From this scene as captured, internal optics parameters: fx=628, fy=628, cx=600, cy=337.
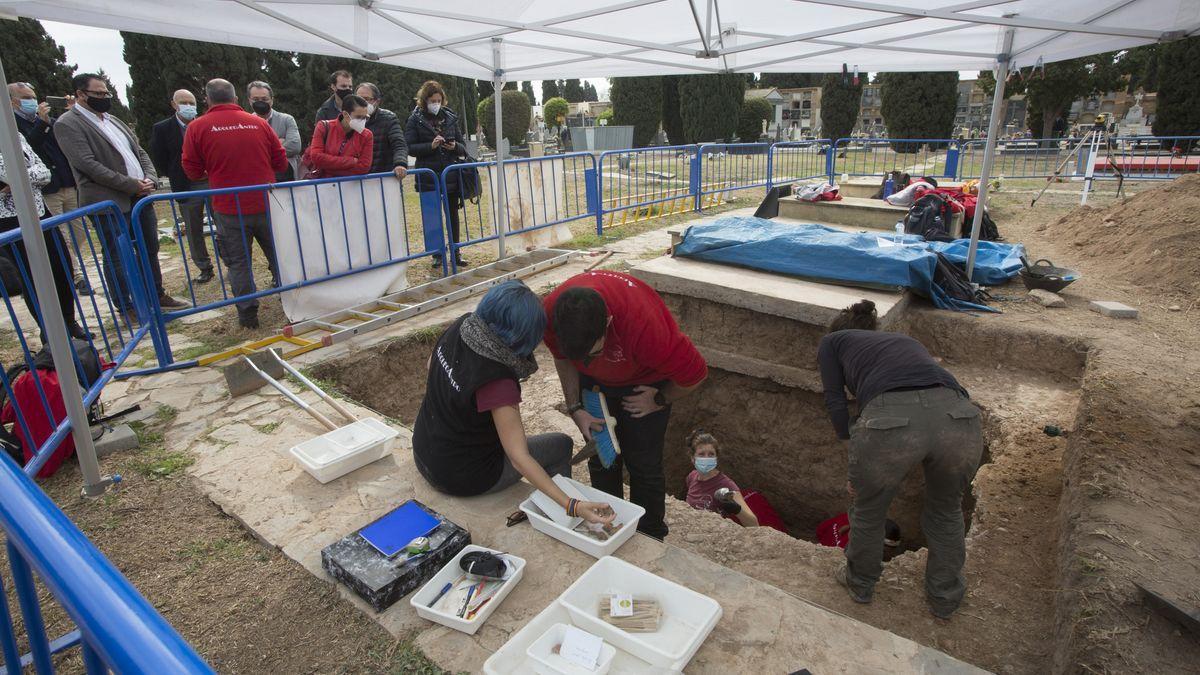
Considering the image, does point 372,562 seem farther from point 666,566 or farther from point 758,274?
point 758,274

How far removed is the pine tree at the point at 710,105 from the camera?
29.0 metres

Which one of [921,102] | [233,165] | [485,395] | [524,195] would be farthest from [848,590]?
[921,102]

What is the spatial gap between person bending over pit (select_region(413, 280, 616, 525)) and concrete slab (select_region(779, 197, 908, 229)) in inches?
319

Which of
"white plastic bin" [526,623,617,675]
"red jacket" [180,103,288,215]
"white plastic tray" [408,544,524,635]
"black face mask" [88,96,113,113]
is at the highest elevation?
"black face mask" [88,96,113,113]

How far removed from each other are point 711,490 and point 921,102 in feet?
83.3

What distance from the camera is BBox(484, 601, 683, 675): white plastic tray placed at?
2.03 m

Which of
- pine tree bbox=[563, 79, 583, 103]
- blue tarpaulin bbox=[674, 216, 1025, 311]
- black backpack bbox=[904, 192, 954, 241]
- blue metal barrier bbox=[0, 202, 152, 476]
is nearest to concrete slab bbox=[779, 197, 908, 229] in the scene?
black backpack bbox=[904, 192, 954, 241]

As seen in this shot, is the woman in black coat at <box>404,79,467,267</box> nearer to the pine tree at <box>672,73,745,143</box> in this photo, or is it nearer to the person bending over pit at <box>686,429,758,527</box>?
the person bending over pit at <box>686,429,758,527</box>

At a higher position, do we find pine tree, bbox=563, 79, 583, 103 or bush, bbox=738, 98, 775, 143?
pine tree, bbox=563, 79, 583, 103

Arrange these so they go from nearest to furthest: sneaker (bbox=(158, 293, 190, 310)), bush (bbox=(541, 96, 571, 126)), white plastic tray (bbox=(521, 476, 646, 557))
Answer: white plastic tray (bbox=(521, 476, 646, 557))
sneaker (bbox=(158, 293, 190, 310))
bush (bbox=(541, 96, 571, 126))

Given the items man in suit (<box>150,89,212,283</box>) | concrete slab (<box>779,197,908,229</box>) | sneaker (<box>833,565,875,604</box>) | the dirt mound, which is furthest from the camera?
→ concrete slab (<box>779,197,908,229</box>)

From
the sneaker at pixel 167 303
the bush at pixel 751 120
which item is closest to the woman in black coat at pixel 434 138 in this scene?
the sneaker at pixel 167 303

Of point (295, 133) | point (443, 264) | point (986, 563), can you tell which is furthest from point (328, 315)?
point (986, 563)

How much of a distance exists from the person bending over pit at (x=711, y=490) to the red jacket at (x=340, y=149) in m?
4.36
